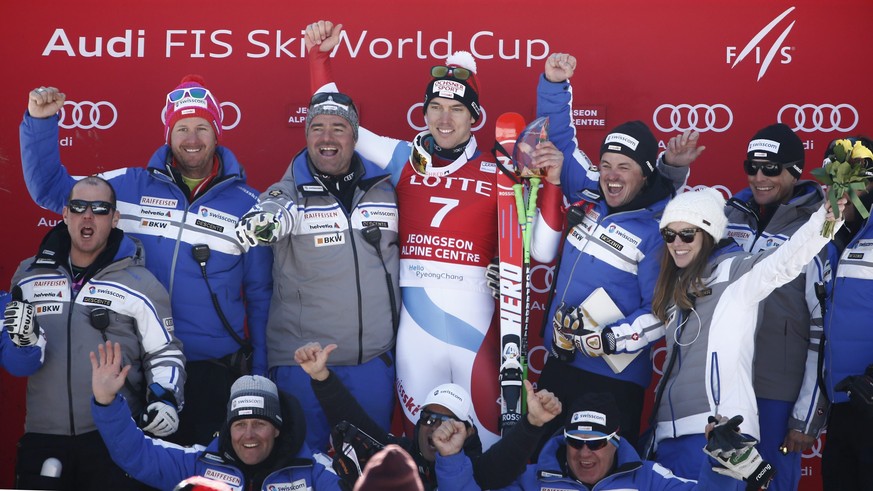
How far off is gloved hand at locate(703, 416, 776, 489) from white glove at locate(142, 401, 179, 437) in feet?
7.15

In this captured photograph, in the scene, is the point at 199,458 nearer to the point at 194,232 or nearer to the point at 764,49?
the point at 194,232

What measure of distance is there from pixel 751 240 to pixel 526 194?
1.06 meters

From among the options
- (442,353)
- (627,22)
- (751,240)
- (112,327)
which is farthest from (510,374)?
(627,22)

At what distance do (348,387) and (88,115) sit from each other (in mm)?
2535

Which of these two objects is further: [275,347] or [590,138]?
[590,138]

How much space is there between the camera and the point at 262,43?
6965mm

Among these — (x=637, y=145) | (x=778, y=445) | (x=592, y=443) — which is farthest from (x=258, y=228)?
(x=778, y=445)

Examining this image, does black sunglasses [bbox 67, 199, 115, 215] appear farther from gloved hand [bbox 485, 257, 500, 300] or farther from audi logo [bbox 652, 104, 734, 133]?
audi logo [bbox 652, 104, 734, 133]

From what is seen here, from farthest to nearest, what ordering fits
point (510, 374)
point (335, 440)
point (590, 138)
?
point (590, 138) → point (510, 374) → point (335, 440)

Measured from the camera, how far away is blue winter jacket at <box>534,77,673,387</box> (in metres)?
5.40

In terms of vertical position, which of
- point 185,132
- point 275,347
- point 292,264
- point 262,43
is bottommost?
point 275,347

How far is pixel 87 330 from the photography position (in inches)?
205

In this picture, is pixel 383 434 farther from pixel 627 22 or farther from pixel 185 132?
pixel 627 22

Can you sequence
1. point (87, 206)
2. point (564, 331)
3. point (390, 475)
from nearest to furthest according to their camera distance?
point (390, 475) < point (87, 206) < point (564, 331)
